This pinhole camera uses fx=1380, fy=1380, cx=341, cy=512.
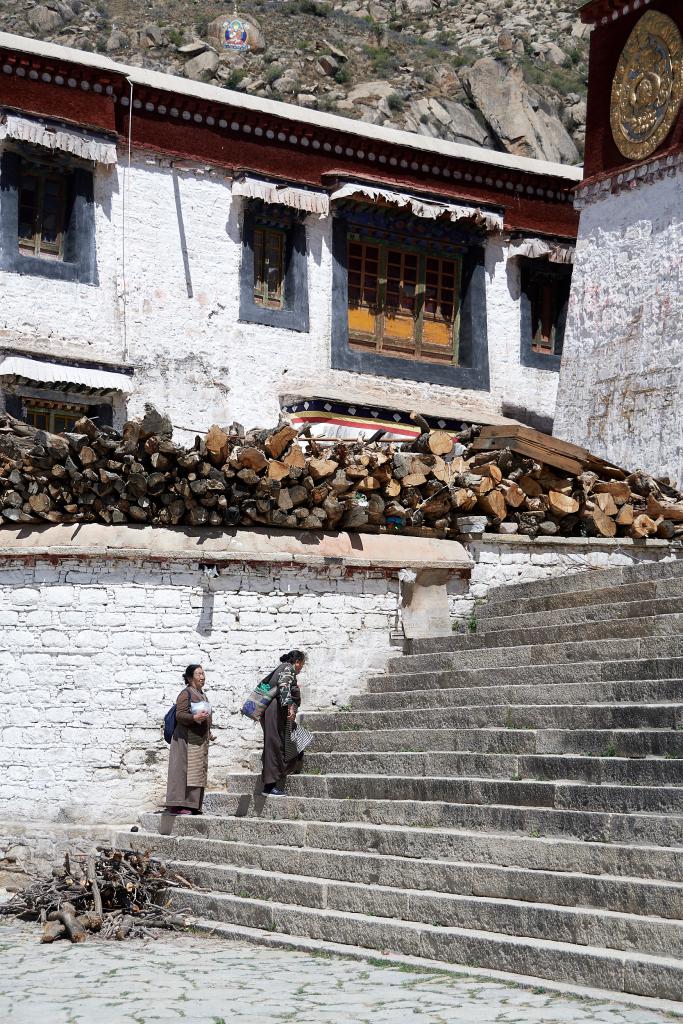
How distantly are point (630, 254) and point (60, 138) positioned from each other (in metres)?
7.49

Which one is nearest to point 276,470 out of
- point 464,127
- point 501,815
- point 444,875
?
point 501,815

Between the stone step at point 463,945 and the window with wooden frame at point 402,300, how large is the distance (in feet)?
38.8

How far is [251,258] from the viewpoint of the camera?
63.8 ft

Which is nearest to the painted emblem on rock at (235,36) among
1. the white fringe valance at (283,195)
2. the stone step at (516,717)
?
the white fringe valance at (283,195)

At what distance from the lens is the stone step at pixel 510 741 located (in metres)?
8.27

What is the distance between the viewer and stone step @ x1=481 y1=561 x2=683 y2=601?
11.7 meters

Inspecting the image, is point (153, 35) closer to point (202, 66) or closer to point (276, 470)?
point (202, 66)

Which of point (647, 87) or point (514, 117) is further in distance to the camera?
point (514, 117)

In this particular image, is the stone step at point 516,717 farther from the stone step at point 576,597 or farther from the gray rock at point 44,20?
the gray rock at point 44,20

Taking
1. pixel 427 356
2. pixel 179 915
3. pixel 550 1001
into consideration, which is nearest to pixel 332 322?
pixel 427 356

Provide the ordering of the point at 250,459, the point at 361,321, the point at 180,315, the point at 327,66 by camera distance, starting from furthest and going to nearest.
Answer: the point at 327,66
the point at 361,321
the point at 180,315
the point at 250,459

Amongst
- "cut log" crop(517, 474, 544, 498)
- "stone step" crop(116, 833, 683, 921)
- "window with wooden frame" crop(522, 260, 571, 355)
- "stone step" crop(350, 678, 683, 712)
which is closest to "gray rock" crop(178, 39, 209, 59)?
"window with wooden frame" crop(522, 260, 571, 355)

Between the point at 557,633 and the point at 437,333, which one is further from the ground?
the point at 437,333

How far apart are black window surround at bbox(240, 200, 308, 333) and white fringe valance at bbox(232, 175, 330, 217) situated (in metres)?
0.20
